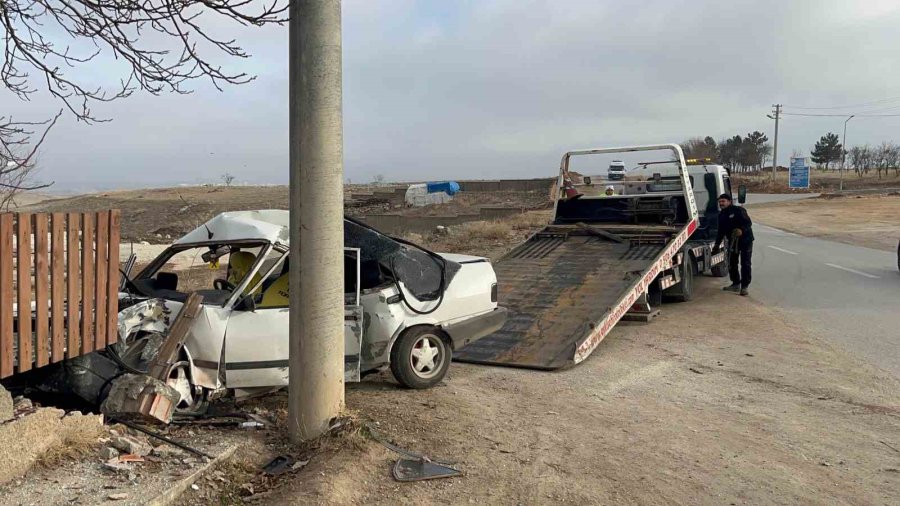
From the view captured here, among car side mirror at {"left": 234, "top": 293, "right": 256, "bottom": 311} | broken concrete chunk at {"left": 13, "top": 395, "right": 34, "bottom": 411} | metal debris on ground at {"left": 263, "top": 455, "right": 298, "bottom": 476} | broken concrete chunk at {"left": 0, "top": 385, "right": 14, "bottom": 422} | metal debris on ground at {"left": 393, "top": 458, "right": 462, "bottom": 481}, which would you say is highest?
car side mirror at {"left": 234, "top": 293, "right": 256, "bottom": 311}

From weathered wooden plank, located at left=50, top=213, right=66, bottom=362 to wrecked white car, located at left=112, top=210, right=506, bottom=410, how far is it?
0.50 meters

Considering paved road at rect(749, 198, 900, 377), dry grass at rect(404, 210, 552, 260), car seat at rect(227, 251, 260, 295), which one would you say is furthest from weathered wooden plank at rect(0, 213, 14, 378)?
dry grass at rect(404, 210, 552, 260)

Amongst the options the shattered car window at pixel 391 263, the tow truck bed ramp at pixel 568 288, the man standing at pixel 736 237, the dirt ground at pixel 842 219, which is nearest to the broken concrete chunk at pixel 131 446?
the shattered car window at pixel 391 263

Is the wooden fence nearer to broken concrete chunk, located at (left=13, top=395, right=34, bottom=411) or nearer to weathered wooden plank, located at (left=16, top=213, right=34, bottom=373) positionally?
weathered wooden plank, located at (left=16, top=213, right=34, bottom=373)

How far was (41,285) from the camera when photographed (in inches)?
164

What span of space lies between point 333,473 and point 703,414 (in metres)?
3.28

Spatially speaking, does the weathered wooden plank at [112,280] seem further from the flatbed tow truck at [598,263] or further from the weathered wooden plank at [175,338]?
the flatbed tow truck at [598,263]

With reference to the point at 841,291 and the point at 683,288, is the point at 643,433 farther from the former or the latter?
the point at 841,291

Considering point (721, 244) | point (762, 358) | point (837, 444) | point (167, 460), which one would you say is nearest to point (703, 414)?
point (837, 444)

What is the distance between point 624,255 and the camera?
10828mm

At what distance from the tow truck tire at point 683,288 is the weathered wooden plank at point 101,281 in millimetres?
9167

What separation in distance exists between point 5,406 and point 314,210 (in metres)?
2.00

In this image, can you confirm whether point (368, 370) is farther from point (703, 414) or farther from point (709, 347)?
point (709, 347)

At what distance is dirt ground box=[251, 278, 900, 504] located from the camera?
427 cm
